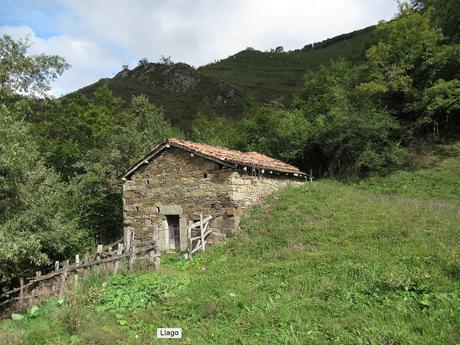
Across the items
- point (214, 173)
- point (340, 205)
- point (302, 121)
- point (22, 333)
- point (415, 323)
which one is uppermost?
point (302, 121)

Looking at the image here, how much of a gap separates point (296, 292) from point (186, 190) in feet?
25.3

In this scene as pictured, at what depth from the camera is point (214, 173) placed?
46.6 feet

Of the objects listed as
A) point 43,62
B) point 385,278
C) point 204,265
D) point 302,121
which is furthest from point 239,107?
point 385,278

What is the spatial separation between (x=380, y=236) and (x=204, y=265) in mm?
4940

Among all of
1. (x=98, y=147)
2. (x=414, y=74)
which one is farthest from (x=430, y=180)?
(x=98, y=147)

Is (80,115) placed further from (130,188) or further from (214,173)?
(214,173)

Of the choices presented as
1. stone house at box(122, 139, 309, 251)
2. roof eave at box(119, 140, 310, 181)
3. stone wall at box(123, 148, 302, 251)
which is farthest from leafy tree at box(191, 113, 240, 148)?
stone wall at box(123, 148, 302, 251)

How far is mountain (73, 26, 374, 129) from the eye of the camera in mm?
54000

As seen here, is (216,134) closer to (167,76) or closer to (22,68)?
(22,68)

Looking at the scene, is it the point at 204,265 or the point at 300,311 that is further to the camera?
the point at 204,265

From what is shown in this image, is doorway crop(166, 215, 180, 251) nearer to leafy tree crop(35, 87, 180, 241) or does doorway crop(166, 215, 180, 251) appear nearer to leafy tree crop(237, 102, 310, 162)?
leafy tree crop(35, 87, 180, 241)

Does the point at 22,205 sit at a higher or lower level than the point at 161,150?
lower

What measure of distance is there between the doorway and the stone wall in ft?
0.51

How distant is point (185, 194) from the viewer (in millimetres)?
14594
